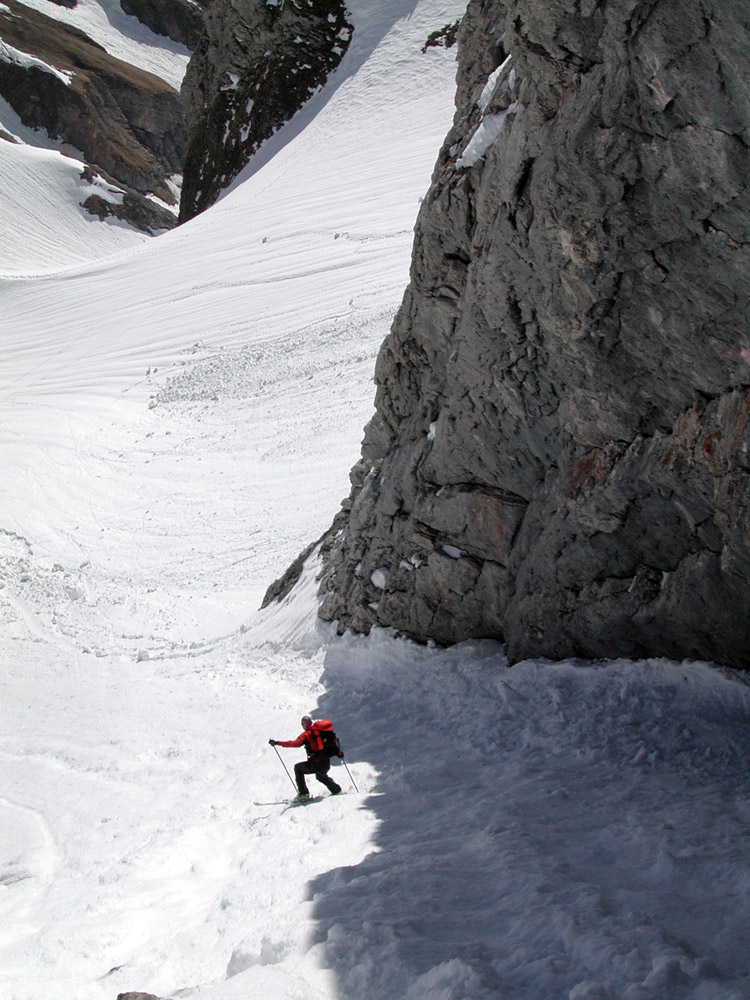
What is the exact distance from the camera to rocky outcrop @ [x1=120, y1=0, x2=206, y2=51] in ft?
391

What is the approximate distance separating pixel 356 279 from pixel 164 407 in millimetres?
9150

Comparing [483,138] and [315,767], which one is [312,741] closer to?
[315,767]

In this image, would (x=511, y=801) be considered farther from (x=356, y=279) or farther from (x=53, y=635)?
(x=356, y=279)

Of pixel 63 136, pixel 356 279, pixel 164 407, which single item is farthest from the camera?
pixel 63 136

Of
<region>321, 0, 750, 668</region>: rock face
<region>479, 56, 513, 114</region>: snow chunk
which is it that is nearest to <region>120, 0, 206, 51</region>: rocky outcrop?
<region>479, 56, 513, 114</region>: snow chunk

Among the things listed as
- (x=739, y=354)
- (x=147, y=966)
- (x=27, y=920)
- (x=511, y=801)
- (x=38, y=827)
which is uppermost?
(x=739, y=354)

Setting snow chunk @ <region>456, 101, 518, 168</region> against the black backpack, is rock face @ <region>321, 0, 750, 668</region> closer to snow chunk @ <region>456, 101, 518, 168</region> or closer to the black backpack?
snow chunk @ <region>456, 101, 518, 168</region>

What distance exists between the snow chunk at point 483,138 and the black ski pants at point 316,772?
654 centimetres

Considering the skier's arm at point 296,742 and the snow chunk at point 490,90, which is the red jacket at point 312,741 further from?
A: the snow chunk at point 490,90

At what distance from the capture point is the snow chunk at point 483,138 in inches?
325

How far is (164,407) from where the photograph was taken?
1060 inches

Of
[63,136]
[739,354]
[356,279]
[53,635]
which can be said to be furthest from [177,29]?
[739,354]

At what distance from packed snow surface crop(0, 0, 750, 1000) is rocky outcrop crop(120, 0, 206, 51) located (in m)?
119

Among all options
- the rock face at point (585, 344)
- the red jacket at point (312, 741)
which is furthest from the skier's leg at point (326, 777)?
the rock face at point (585, 344)
